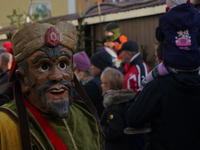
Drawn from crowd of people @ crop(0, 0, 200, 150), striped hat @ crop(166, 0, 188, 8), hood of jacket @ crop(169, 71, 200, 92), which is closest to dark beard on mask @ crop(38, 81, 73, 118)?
crowd of people @ crop(0, 0, 200, 150)

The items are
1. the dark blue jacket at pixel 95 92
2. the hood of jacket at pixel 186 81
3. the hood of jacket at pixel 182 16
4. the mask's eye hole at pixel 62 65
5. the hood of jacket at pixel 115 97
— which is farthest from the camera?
the dark blue jacket at pixel 95 92

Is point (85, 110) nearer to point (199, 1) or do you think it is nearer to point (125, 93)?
point (125, 93)

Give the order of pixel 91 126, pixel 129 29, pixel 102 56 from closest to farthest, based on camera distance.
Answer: pixel 91 126 → pixel 102 56 → pixel 129 29

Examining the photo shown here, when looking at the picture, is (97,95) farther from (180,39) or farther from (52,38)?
(52,38)

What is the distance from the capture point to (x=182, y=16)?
2627 mm

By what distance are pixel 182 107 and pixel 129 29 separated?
5.15 m

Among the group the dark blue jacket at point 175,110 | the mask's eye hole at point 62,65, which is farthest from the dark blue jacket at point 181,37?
the mask's eye hole at point 62,65

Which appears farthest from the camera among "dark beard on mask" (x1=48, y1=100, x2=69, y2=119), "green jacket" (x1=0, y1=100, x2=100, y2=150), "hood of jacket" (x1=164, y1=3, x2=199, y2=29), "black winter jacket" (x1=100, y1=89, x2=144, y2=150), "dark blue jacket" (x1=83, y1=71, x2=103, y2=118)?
"dark blue jacket" (x1=83, y1=71, x2=103, y2=118)

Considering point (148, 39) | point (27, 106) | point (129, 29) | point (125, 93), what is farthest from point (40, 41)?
point (129, 29)

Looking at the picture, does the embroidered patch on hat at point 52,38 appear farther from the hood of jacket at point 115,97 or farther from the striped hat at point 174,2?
the hood of jacket at point 115,97

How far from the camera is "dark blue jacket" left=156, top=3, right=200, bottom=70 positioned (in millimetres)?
2570

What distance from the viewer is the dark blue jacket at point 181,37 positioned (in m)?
2.57

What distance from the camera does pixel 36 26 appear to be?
179 centimetres

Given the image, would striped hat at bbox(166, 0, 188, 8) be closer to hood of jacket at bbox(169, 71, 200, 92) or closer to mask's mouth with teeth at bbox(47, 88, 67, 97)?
hood of jacket at bbox(169, 71, 200, 92)
